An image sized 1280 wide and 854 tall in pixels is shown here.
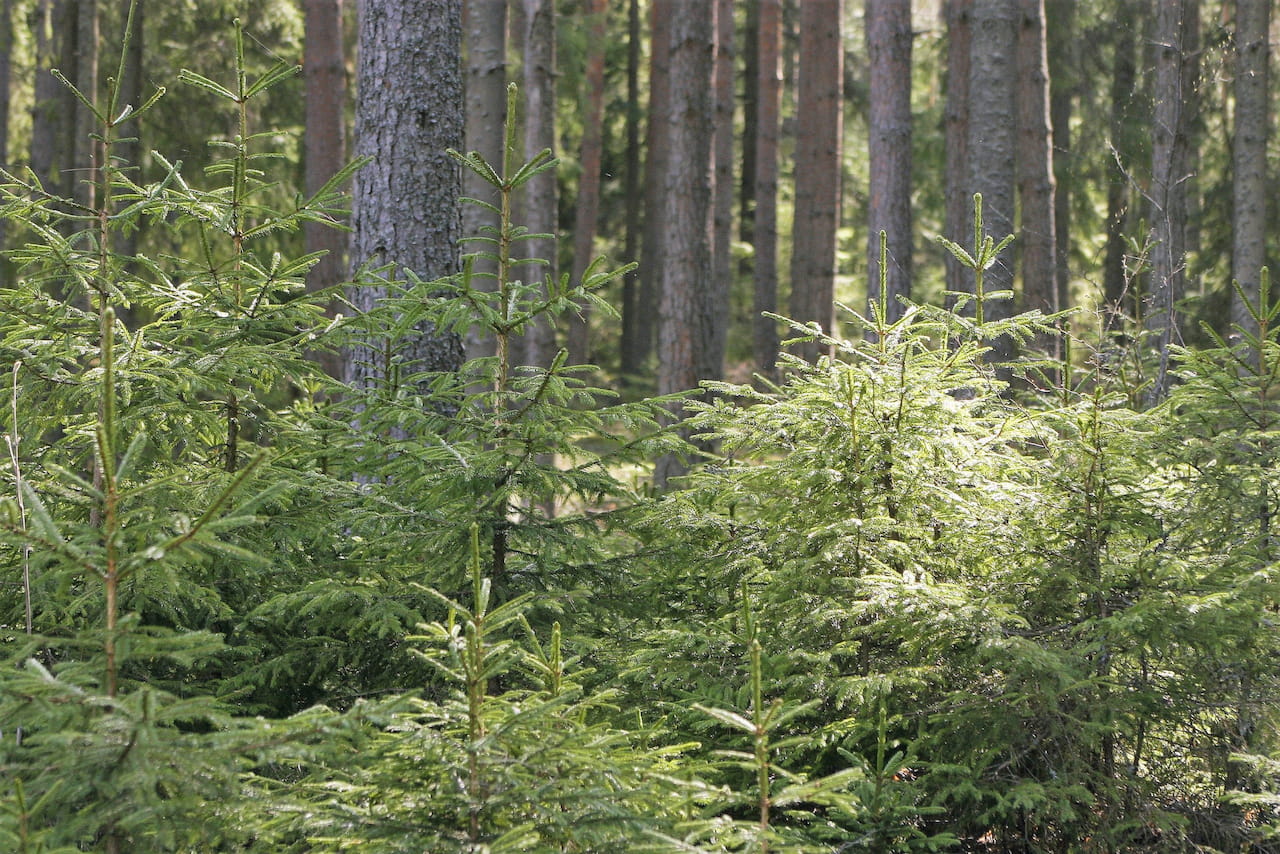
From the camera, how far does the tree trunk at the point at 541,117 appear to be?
12031 millimetres

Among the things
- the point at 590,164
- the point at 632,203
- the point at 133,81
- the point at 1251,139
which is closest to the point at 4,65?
the point at 133,81

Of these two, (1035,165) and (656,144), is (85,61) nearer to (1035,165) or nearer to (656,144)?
(656,144)

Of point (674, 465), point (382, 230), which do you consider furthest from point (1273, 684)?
point (674, 465)

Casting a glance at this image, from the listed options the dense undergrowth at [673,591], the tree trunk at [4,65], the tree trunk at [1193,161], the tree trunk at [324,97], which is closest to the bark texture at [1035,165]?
the tree trunk at [1193,161]

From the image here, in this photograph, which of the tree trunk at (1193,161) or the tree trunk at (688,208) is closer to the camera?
the tree trunk at (688,208)

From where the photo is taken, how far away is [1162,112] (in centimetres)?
955

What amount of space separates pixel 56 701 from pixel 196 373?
1410 millimetres

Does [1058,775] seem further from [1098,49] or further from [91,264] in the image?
[1098,49]

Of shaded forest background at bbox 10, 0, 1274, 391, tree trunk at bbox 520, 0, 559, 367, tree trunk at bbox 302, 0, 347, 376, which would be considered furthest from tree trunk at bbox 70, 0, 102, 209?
tree trunk at bbox 520, 0, 559, 367

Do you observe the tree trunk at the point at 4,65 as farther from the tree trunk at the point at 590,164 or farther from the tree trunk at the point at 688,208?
the tree trunk at the point at 688,208

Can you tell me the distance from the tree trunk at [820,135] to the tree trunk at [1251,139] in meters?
5.00

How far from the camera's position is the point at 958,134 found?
12930mm

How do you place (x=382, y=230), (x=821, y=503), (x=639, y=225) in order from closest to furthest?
(x=821, y=503)
(x=382, y=230)
(x=639, y=225)

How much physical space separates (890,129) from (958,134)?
8.25ft
